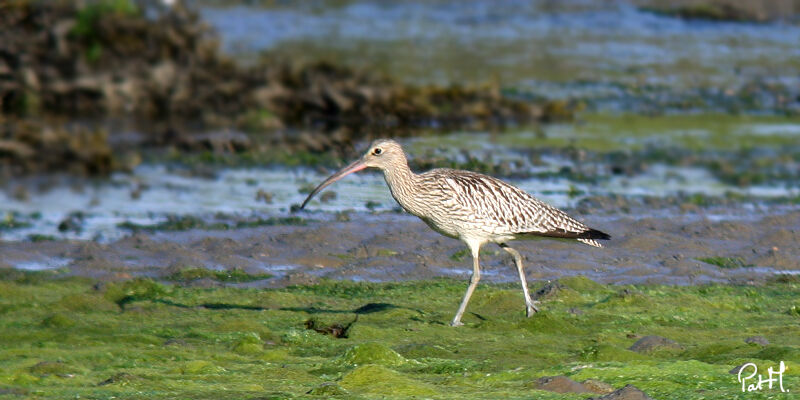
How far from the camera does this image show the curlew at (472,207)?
731 cm

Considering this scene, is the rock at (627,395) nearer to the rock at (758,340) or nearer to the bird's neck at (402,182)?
the rock at (758,340)

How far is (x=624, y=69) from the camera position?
20.6 metres

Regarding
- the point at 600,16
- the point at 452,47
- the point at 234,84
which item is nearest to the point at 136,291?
the point at 234,84

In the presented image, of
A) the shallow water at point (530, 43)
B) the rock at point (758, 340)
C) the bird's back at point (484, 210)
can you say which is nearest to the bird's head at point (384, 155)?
the bird's back at point (484, 210)

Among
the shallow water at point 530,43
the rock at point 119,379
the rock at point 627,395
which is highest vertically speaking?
the rock at point 119,379

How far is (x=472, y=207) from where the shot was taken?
288 inches

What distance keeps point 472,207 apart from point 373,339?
1.16 metres

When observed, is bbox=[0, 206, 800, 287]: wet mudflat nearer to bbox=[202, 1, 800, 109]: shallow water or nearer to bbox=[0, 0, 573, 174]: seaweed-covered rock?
bbox=[0, 0, 573, 174]: seaweed-covered rock

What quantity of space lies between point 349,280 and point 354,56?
44.7 ft

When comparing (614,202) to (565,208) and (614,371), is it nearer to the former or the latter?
(565,208)

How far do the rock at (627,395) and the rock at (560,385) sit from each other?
185 mm

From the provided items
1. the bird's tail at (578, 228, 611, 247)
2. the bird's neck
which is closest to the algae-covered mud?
the bird's tail at (578, 228, 611, 247)

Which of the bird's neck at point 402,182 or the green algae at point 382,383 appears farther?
the bird's neck at point 402,182

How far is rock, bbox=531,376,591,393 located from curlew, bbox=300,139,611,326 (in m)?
1.89
